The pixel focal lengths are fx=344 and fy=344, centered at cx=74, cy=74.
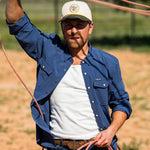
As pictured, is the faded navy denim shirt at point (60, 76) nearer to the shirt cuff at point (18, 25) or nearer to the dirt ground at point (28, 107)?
the shirt cuff at point (18, 25)

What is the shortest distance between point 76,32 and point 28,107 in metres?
5.07

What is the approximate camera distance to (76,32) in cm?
218

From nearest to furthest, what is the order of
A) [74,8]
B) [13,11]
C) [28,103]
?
[13,11] → [74,8] → [28,103]

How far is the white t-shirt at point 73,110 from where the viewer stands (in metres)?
2.17

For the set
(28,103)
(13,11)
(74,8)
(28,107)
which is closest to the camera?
(13,11)

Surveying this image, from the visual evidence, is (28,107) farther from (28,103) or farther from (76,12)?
(76,12)

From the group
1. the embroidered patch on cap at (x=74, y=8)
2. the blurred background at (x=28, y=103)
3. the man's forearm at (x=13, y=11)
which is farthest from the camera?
the blurred background at (x=28, y=103)

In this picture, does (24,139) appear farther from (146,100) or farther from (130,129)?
(146,100)

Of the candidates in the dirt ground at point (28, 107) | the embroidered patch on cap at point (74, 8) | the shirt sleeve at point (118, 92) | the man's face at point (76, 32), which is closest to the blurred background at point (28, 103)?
the dirt ground at point (28, 107)

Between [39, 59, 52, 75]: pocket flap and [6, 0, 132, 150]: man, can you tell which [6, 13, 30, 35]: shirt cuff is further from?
[39, 59, 52, 75]: pocket flap

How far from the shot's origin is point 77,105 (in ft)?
7.15

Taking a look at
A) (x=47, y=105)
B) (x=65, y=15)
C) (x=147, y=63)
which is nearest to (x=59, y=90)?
(x=47, y=105)

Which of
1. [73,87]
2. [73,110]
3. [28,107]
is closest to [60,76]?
[73,87]

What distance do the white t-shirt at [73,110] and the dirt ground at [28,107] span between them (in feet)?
9.90
